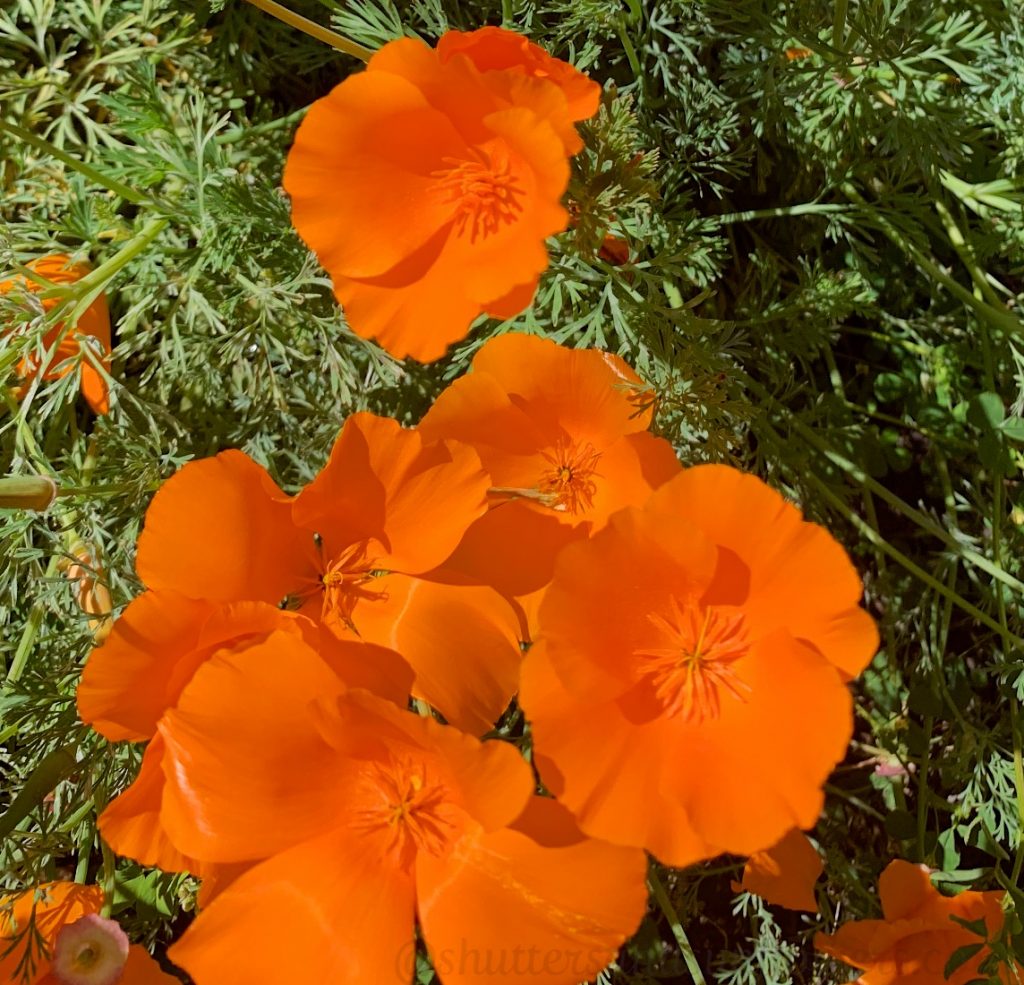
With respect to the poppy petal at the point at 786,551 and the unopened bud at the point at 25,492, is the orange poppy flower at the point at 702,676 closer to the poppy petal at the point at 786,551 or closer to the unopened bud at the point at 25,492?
the poppy petal at the point at 786,551

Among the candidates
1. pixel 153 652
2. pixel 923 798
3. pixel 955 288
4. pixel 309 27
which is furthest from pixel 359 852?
pixel 955 288

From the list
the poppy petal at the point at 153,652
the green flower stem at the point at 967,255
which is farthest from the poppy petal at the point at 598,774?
the green flower stem at the point at 967,255

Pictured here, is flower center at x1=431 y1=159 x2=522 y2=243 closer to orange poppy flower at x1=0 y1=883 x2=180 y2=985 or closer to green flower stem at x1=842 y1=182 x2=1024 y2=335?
green flower stem at x1=842 y1=182 x2=1024 y2=335

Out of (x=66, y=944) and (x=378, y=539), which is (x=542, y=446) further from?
(x=66, y=944)

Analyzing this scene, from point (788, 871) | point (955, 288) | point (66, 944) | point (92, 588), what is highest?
point (955, 288)

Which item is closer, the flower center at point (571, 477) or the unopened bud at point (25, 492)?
the unopened bud at point (25, 492)
